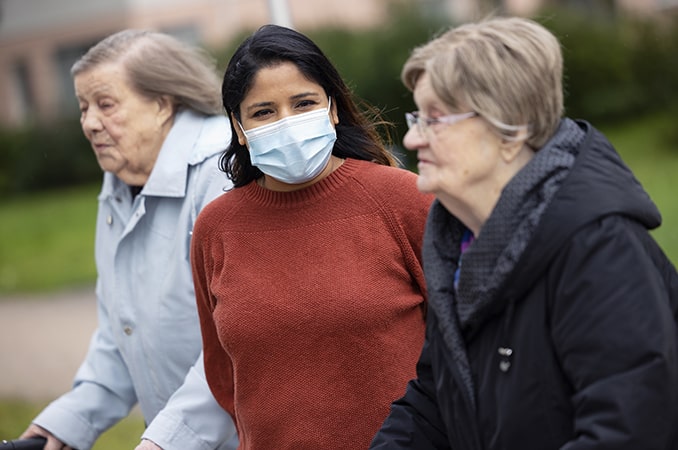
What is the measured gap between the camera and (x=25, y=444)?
3998mm

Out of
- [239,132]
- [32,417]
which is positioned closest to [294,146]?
[239,132]

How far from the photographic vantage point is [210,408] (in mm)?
3646

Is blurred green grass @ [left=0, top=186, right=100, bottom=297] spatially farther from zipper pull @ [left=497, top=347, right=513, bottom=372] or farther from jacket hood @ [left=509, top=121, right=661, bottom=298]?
jacket hood @ [left=509, top=121, right=661, bottom=298]

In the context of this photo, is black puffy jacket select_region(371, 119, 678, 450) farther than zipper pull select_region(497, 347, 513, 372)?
No

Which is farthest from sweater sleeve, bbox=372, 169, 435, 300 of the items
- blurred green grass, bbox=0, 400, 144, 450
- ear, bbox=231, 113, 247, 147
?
blurred green grass, bbox=0, 400, 144, 450

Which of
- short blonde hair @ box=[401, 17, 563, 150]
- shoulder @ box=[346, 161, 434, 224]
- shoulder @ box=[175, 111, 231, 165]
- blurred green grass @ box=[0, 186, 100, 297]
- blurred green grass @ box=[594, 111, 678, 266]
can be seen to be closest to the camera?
short blonde hair @ box=[401, 17, 563, 150]

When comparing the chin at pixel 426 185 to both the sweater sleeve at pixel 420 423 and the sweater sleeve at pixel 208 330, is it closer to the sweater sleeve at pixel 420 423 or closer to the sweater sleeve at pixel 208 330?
the sweater sleeve at pixel 420 423

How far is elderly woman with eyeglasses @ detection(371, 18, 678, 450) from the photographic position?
228 centimetres

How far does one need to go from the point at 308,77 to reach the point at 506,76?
1009 millimetres

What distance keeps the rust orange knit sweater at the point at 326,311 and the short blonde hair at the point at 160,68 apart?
40.7 inches

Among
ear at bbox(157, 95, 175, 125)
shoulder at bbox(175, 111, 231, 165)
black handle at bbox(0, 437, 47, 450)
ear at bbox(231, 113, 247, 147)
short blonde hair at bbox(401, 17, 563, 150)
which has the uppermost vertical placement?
short blonde hair at bbox(401, 17, 563, 150)

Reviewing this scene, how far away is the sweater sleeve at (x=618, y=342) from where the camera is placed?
2254mm

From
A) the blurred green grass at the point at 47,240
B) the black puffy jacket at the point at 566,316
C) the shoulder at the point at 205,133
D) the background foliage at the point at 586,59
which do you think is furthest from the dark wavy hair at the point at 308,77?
the background foliage at the point at 586,59

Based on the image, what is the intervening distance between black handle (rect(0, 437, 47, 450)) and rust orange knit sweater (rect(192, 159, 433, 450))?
3.33 feet
